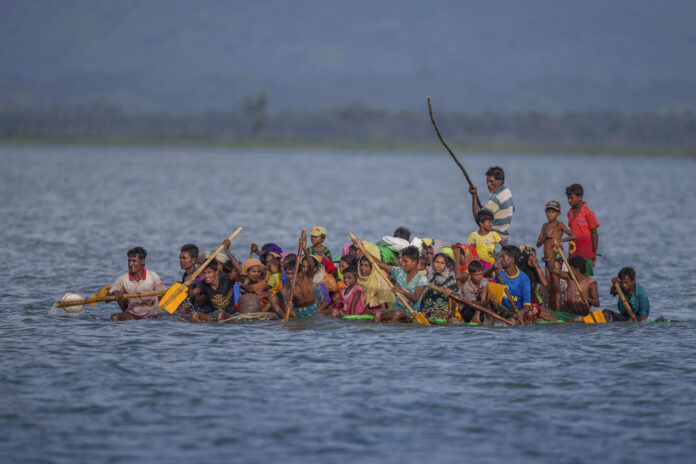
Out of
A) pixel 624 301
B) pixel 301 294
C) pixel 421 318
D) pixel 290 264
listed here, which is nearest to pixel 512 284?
pixel 421 318

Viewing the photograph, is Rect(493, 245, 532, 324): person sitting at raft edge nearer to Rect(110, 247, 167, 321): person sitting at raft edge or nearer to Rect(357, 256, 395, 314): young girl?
Rect(357, 256, 395, 314): young girl

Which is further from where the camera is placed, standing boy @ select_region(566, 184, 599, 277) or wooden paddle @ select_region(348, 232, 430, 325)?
standing boy @ select_region(566, 184, 599, 277)

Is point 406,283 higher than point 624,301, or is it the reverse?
point 406,283

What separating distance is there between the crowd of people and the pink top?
0.02 m

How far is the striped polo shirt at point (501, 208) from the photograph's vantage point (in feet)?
55.2

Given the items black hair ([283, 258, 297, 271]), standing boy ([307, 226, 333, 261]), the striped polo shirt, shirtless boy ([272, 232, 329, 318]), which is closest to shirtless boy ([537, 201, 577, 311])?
the striped polo shirt

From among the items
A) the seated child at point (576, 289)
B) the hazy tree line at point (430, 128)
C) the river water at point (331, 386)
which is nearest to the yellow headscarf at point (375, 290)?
the river water at point (331, 386)

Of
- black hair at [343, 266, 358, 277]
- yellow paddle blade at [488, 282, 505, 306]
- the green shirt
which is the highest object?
black hair at [343, 266, 358, 277]

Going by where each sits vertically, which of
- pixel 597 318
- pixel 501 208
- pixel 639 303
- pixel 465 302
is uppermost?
pixel 501 208

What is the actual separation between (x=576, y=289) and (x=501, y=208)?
1.99 m

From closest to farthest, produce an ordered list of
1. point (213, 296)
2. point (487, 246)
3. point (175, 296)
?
point (175, 296)
point (487, 246)
point (213, 296)

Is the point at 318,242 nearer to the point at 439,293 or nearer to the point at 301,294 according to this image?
the point at 301,294

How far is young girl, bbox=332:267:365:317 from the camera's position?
16.1 metres

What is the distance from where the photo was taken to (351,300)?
1620 centimetres
